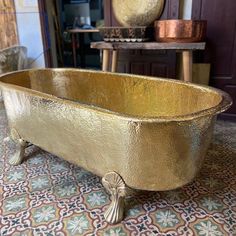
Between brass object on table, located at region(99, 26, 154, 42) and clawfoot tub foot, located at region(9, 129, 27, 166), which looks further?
brass object on table, located at region(99, 26, 154, 42)

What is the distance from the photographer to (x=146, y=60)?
2256 millimetres

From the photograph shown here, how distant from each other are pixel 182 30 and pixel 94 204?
1.13m

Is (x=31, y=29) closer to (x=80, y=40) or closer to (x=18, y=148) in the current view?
(x=80, y=40)

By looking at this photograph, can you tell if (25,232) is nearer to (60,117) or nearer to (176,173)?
(60,117)

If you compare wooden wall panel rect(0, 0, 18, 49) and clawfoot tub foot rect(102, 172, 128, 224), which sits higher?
wooden wall panel rect(0, 0, 18, 49)

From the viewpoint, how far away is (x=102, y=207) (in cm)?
116

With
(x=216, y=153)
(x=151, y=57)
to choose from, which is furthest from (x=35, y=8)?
(x=216, y=153)

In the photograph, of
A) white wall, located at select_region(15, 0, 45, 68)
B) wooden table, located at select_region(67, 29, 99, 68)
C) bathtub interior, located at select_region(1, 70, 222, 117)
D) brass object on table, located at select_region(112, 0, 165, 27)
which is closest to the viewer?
bathtub interior, located at select_region(1, 70, 222, 117)

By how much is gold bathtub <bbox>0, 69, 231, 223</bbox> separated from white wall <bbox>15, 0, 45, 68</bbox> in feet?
5.75

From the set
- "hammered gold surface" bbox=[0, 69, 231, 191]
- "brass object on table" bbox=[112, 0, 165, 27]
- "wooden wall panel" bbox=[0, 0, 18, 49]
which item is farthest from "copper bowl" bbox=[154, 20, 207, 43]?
"wooden wall panel" bbox=[0, 0, 18, 49]

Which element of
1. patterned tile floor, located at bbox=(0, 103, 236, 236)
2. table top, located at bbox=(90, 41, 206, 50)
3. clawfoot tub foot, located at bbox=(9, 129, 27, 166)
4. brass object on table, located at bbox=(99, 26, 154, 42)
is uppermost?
brass object on table, located at bbox=(99, 26, 154, 42)

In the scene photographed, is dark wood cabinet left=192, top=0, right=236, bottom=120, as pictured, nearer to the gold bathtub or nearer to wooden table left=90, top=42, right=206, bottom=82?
wooden table left=90, top=42, right=206, bottom=82

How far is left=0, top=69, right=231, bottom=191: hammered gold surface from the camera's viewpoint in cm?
91

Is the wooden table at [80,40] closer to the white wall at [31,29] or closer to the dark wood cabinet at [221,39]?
the white wall at [31,29]
